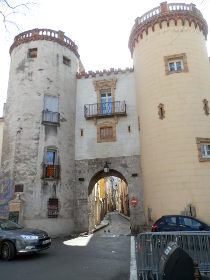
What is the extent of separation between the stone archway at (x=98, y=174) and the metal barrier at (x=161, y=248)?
12548 mm

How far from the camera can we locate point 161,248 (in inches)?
251

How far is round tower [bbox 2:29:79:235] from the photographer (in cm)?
1842


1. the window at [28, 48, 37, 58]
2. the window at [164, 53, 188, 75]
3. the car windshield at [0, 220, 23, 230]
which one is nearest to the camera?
the car windshield at [0, 220, 23, 230]

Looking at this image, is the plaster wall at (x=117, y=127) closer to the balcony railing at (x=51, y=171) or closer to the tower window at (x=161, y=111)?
the balcony railing at (x=51, y=171)

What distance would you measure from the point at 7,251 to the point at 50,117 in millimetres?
12557

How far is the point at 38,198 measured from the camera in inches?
719

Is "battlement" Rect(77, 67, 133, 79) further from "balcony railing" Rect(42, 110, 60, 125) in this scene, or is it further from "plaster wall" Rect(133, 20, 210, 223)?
"balcony railing" Rect(42, 110, 60, 125)

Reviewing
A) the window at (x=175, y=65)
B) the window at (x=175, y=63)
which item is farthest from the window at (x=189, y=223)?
the window at (x=175, y=65)

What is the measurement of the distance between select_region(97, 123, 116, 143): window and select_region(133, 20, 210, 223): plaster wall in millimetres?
2578

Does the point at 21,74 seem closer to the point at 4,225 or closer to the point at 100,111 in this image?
the point at 100,111

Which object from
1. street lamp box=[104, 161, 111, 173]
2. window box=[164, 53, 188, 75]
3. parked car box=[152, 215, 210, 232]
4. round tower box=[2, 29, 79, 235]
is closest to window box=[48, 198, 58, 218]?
round tower box=[2, 29, 79, 235]

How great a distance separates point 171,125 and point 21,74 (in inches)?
527

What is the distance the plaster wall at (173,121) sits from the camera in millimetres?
16312

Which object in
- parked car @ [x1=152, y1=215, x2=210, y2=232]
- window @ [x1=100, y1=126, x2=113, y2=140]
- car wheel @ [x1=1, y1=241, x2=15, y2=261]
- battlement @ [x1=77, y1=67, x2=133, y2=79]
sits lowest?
car wheel @ [x1=1, y1=241, x2=15, y2=261]
